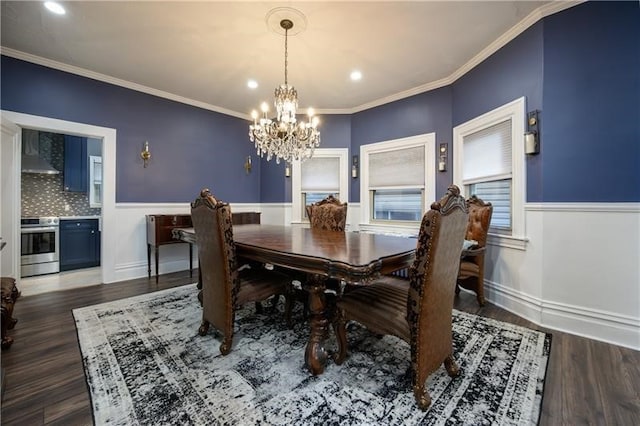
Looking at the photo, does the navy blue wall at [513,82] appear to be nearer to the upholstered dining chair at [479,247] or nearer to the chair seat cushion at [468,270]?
the upholstered dining chair at [479,247]

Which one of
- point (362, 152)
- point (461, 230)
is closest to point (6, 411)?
point (461, 230)

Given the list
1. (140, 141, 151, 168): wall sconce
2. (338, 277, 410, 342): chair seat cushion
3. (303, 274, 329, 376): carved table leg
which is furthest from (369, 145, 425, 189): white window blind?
(140, 141, 151, 168): wall sconce

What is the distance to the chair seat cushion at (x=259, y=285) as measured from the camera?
195 cm

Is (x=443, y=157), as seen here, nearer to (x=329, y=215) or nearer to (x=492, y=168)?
(x=492, y=168)

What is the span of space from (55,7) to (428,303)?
3.71 metres

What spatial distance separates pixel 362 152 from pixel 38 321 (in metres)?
4.46

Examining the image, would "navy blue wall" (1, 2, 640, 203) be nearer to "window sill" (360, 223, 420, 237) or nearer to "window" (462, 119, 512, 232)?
"window" (462, 119, 512, 232)

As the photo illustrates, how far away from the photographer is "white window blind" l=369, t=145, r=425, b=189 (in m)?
4.05

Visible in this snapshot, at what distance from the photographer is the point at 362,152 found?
462 centimetres

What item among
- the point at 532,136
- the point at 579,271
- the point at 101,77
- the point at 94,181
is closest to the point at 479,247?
the point at 579,271

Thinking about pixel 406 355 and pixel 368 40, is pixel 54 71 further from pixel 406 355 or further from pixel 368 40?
pixel 406 355

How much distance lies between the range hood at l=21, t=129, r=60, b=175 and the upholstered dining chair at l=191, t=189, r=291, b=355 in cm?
399

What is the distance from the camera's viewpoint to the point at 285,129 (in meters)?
2.71

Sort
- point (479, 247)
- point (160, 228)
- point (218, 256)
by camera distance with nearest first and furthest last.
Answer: point (218, 256)
point (479, 247)
point (160, 228)
